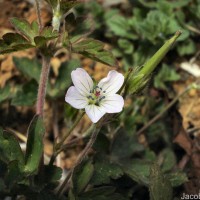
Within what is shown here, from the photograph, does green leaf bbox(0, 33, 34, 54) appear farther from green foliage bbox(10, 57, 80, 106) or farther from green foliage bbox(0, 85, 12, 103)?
green foliage bbox(10, 57, 80, 106)

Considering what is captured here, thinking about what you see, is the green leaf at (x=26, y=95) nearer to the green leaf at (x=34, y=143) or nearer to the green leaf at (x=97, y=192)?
the green leaf at (x=34, y=143)

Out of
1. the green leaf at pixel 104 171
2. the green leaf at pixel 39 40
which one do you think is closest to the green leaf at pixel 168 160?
the green leaf at pixel 104 171

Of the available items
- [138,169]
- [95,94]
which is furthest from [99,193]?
[95,94]

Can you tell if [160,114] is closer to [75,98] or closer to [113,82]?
[113,82]

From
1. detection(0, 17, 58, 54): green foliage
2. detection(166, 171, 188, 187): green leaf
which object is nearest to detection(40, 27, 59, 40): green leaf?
detection(0, 17, 58, 54): green foliage

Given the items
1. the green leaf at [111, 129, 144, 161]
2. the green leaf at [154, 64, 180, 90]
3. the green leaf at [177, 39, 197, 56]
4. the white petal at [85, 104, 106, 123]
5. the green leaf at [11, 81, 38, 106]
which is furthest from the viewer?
the green leaf at [177, 39, 197, 56]

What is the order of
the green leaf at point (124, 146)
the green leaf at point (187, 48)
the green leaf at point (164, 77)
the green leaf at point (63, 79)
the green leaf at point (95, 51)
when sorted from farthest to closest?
1. the green leaf at point (187, 48)
2. the green leaf at point (164, 77)
3. the green leaf at point (63, 79)
4. the green leaf at point (124, 146)
5. the green leaf at point (95, 51)
